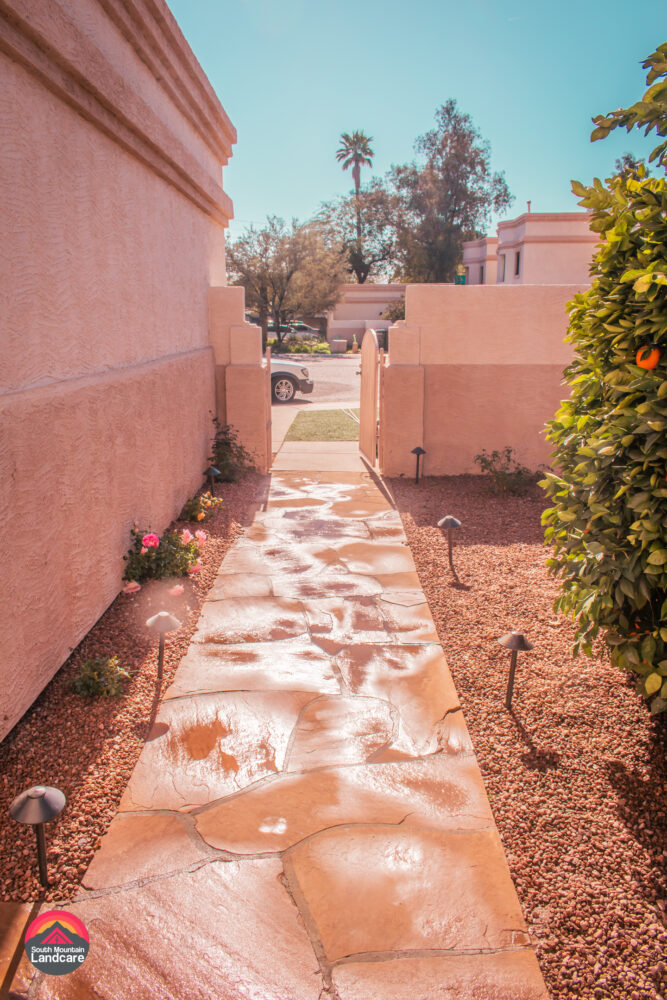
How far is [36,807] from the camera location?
2381 mm

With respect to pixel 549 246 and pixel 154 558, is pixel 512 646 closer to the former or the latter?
pixel 154 558

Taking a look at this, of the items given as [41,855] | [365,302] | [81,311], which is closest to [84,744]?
[41,855]

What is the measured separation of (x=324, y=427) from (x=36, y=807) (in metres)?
11.8

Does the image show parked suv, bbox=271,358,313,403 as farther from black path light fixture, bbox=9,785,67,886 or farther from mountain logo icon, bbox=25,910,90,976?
mountain logo icon, bbox=25,910,90,976

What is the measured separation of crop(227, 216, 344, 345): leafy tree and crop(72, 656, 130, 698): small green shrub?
33003mm

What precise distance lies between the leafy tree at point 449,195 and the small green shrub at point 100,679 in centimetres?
4377

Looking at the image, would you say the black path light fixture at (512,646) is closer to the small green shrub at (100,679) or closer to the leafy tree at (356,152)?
the small green shrub at (100,679)

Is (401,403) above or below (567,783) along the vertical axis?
above

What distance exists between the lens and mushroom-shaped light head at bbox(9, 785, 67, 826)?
2.37 metres

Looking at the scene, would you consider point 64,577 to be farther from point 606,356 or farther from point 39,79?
point 606,356

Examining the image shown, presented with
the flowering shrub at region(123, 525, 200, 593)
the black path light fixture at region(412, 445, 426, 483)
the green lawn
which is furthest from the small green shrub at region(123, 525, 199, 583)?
the green lawn

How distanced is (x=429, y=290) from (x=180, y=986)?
7.83 meters

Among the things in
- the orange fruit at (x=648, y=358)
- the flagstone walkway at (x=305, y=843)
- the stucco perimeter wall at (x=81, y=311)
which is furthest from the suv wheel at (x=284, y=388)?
the orange fruit at (x=648, y=358)

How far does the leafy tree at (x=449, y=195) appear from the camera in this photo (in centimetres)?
4459
